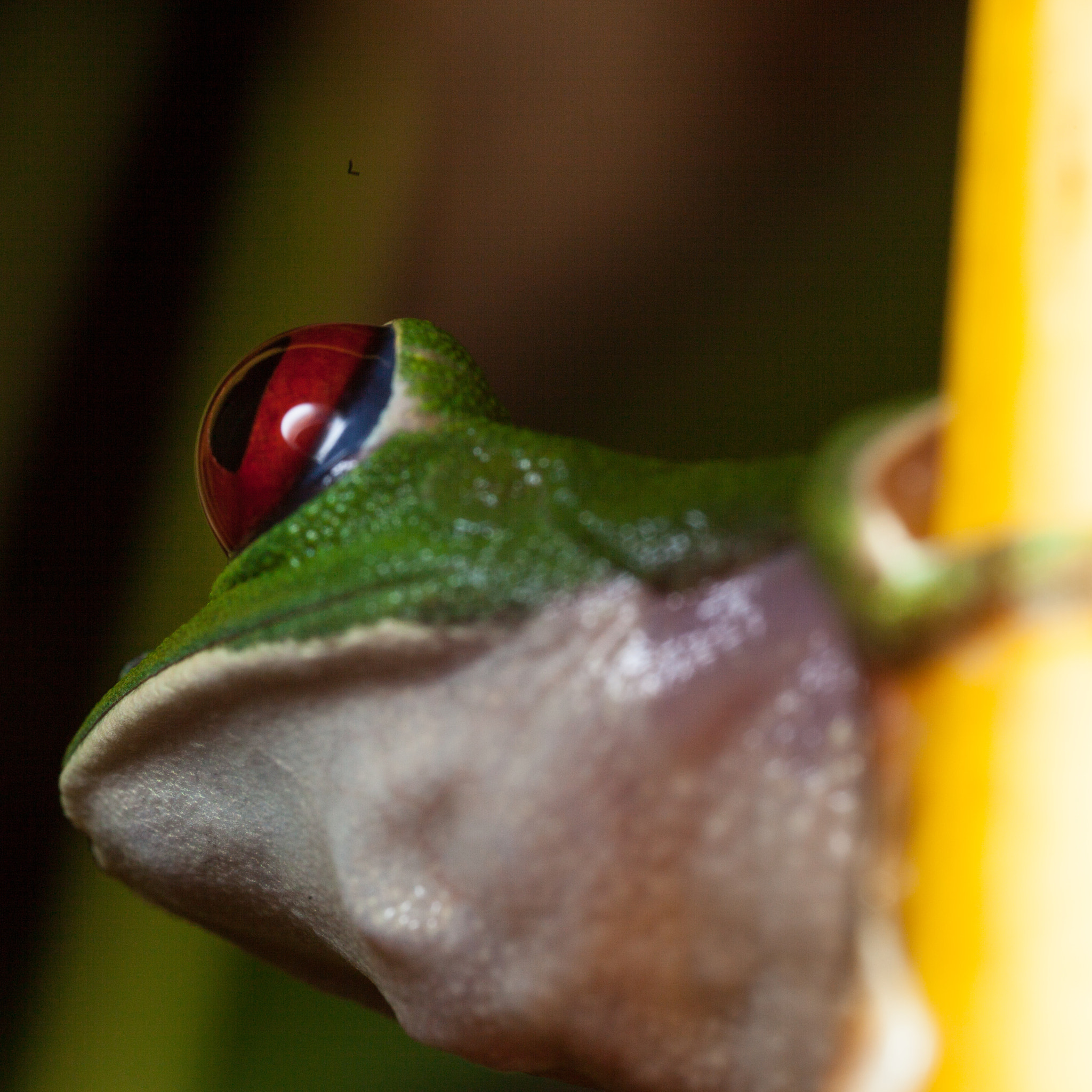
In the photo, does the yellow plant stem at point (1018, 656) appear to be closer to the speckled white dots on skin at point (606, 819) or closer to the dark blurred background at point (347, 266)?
the speckled white dots on skin at point (606, 819)

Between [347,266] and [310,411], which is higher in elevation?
[347,266]

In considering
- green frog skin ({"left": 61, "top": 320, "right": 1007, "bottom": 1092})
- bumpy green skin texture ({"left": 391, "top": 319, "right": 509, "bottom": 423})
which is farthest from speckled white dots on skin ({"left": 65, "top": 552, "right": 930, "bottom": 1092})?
bumpy green skin texture ({"left": 391, "top": 319, "right": 509, "bottom": 423})

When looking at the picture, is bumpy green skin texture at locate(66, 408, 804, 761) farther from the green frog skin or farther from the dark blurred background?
the dark blurred background

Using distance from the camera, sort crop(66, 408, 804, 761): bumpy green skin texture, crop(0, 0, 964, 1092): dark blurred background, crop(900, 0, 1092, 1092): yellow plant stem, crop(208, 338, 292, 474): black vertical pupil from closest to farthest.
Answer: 1. crop(900, 0, 1092, 1092): yellow plant stem
2. crop(66, 408, 804, 761): bumpy green skin texture
3. crop(208, 338, 292, 474): black vertical pupil
4. crop(0, 0, 964, 1092): dark blurred background

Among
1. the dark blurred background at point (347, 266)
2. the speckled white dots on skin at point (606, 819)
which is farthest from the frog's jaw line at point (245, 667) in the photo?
the dark blurred background at point (347, 266)

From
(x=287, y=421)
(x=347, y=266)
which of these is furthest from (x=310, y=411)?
(x=347, y=266)

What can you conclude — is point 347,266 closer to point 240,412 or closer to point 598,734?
point 240,412
